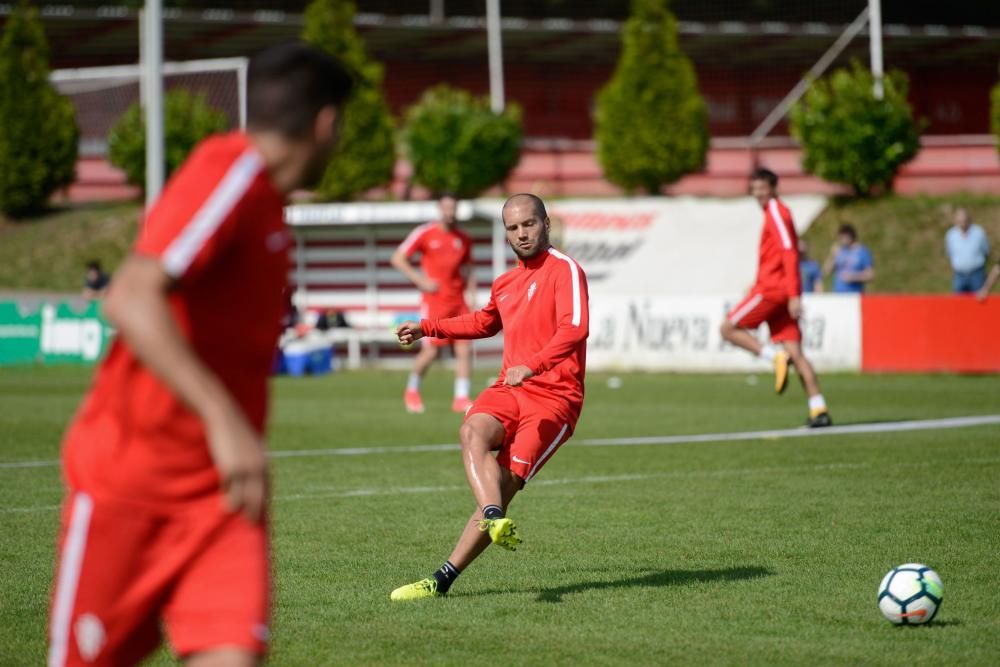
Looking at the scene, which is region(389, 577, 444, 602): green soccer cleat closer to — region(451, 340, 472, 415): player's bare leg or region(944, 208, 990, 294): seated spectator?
region(451, 340, 472, 415): player's bare leg

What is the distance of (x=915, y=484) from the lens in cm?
1034

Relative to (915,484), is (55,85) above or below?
above

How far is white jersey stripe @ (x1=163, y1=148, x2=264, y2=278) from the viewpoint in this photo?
128 inches

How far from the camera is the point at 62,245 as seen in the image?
36844 mm

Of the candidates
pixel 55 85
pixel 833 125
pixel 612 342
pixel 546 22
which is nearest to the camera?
pixel 612 342

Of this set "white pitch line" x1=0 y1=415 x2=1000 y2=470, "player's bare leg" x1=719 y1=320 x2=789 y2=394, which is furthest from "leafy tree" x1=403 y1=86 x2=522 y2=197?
"white pitch line" x1=0 y1=415 x2=1000 y2=470

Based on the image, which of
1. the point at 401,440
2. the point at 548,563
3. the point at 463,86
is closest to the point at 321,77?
the point at 548,563

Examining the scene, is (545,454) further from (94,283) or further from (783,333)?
(94,283)

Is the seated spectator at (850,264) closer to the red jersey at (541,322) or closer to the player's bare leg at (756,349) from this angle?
the player's bare leg at (756,349)

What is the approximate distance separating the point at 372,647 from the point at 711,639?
1.35m

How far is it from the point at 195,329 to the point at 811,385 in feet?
37.5

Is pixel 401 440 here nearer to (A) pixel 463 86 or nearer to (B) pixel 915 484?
(B) pixel 915 484

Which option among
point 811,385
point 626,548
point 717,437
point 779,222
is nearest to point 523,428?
point 626,548

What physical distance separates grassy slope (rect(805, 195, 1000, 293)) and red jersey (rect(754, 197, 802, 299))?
1690cm
